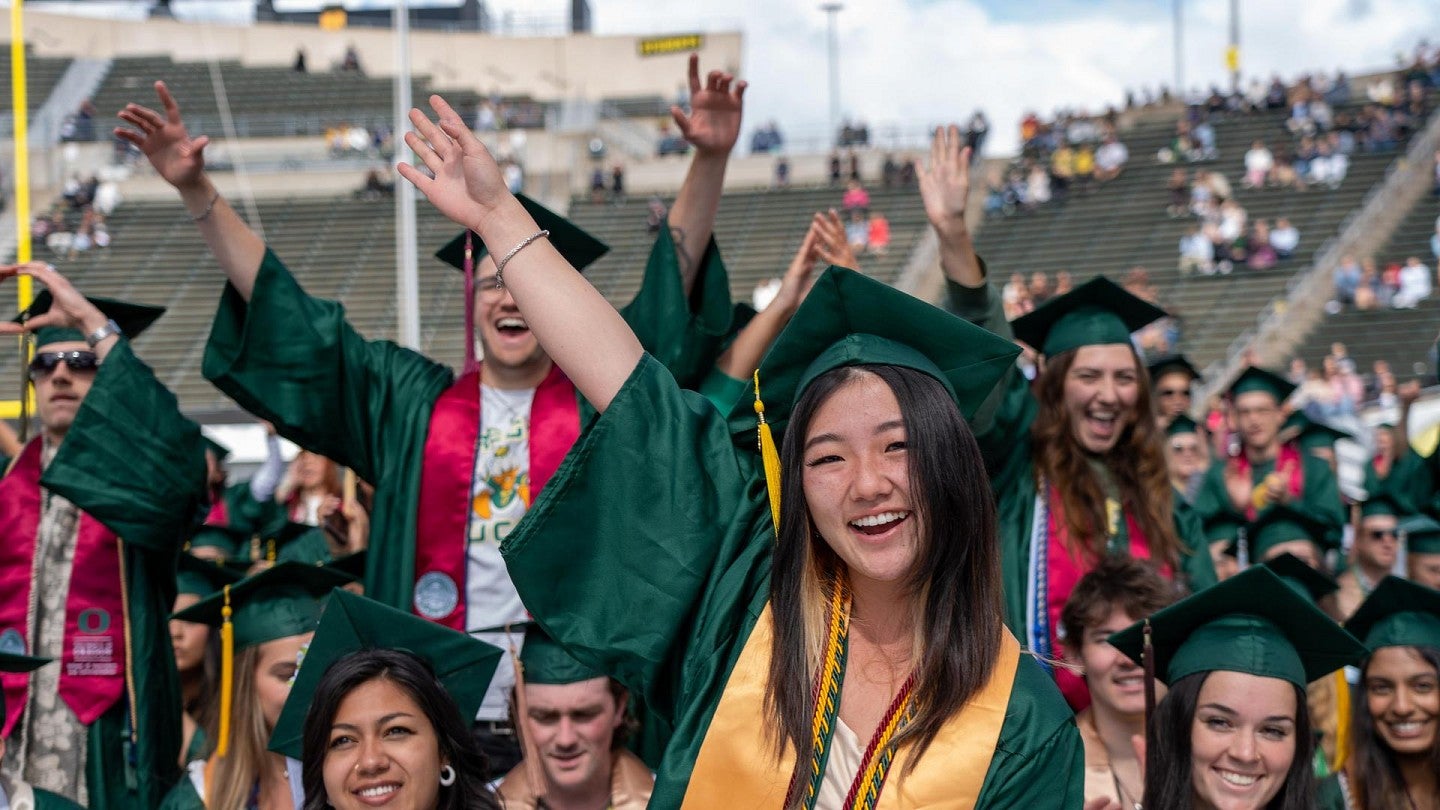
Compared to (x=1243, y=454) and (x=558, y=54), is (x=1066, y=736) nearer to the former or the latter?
(x=1243, y=454)

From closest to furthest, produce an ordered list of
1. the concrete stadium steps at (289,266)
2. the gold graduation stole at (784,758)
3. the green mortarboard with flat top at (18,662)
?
the gold graduation stole at (784,758) < the green mortarboard with flat top at (18,662) < the concrete stadium steps at (289,266)

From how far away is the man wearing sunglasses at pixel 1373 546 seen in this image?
7.07 meters

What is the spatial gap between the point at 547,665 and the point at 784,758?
187 centimetres

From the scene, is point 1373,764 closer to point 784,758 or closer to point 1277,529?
point 1277,529

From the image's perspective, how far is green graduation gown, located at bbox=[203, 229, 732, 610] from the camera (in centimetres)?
432

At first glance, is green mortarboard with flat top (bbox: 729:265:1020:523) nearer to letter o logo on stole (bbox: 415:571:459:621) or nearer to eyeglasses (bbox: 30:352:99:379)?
letter o logo on stole (bbox: 415:571:459:621)

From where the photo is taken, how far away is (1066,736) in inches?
102

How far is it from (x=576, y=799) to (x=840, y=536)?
2.03 meters

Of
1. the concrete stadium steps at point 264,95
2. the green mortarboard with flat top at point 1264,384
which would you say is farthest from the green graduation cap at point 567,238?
the concrete stadium steps at point 264,95

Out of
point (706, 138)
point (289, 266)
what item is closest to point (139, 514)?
point (706, 138)

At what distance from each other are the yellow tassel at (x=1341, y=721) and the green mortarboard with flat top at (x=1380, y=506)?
2297 millimetres

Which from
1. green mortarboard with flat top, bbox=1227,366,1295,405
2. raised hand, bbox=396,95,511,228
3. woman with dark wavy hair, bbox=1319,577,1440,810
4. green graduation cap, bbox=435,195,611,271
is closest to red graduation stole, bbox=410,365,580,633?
green graduation cap, bbox=435,195,611,271

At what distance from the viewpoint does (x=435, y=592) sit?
435 cm

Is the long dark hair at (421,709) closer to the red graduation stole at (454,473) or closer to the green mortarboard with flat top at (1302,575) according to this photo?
the red graduation stole at (454,473)
